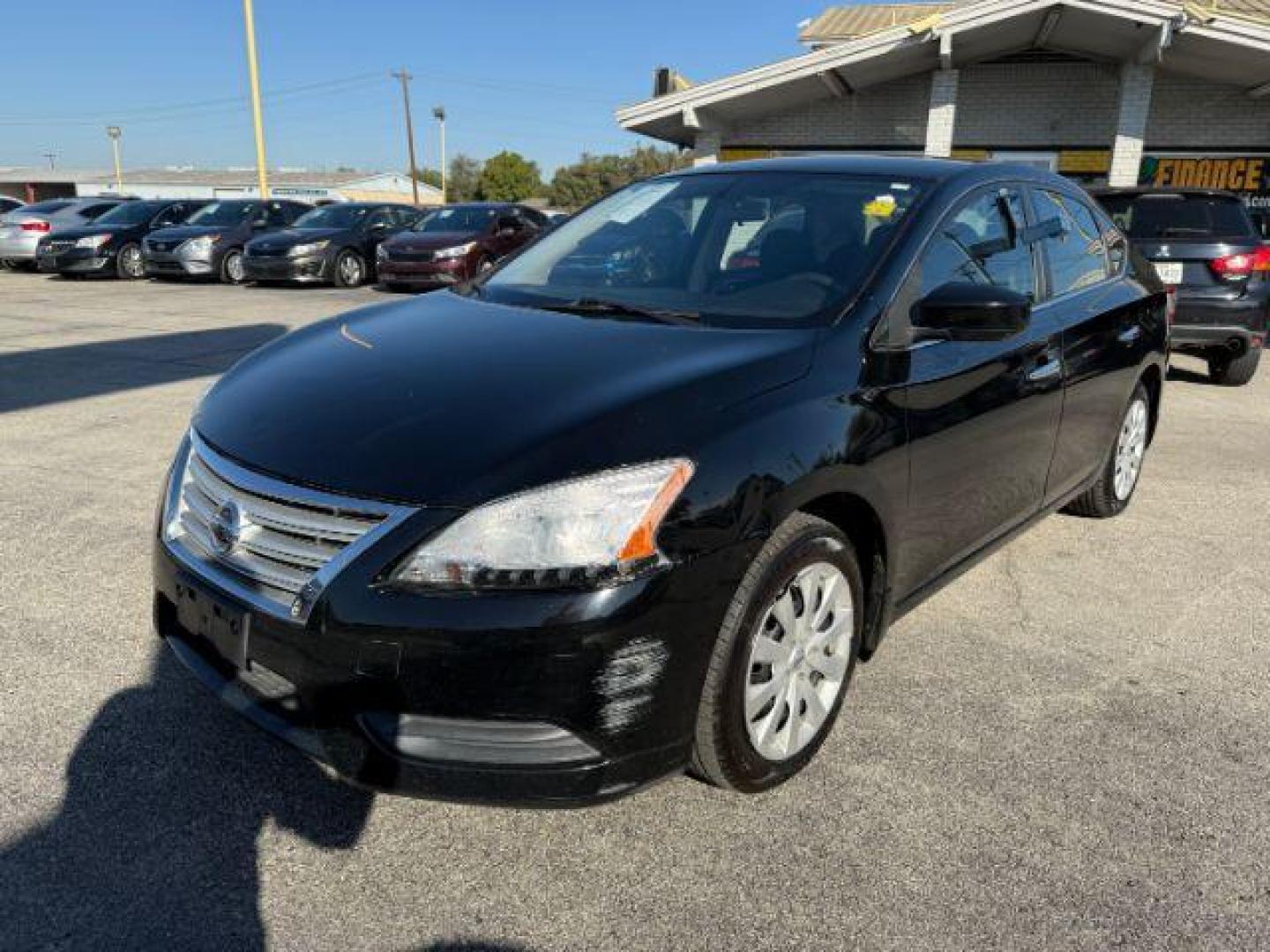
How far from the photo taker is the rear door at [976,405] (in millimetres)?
2902

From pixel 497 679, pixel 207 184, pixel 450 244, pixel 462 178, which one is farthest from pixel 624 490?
pixel 462 178

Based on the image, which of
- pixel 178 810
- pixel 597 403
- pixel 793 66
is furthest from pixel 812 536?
pixel 793 66

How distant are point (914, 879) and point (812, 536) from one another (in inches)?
32.8

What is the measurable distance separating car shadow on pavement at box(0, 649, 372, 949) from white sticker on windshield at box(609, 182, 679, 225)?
228 cm

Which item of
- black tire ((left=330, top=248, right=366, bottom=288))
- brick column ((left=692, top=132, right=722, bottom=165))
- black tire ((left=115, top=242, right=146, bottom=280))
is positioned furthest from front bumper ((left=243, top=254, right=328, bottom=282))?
brick column ((left=692, top=132, right=722, bottom=165))

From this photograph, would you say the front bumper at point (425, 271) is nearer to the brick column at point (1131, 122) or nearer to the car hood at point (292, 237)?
the car hood at point (292, 237)

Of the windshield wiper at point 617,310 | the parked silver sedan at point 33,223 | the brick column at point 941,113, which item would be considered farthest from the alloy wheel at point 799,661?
the parked silver sedan at point 33,223

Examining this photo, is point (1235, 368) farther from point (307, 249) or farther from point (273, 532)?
point (307, 249)

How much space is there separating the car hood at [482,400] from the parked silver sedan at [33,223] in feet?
66.0

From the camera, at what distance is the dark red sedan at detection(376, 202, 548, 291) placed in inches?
579

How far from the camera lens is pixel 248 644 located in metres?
2.23

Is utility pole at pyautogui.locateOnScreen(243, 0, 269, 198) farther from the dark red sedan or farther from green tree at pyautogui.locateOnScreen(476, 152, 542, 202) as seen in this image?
green tree at pyautogui.locateOnScreen(476, 152, 542, 202)

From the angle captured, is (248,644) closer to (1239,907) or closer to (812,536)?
(812,536)

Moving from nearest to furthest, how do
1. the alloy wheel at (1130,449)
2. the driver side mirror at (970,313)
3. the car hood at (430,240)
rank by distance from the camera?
1. the driver side mirror at (970,313)
2. the alloy wheel at (1130,449)
3. the car hood at (430,240)
